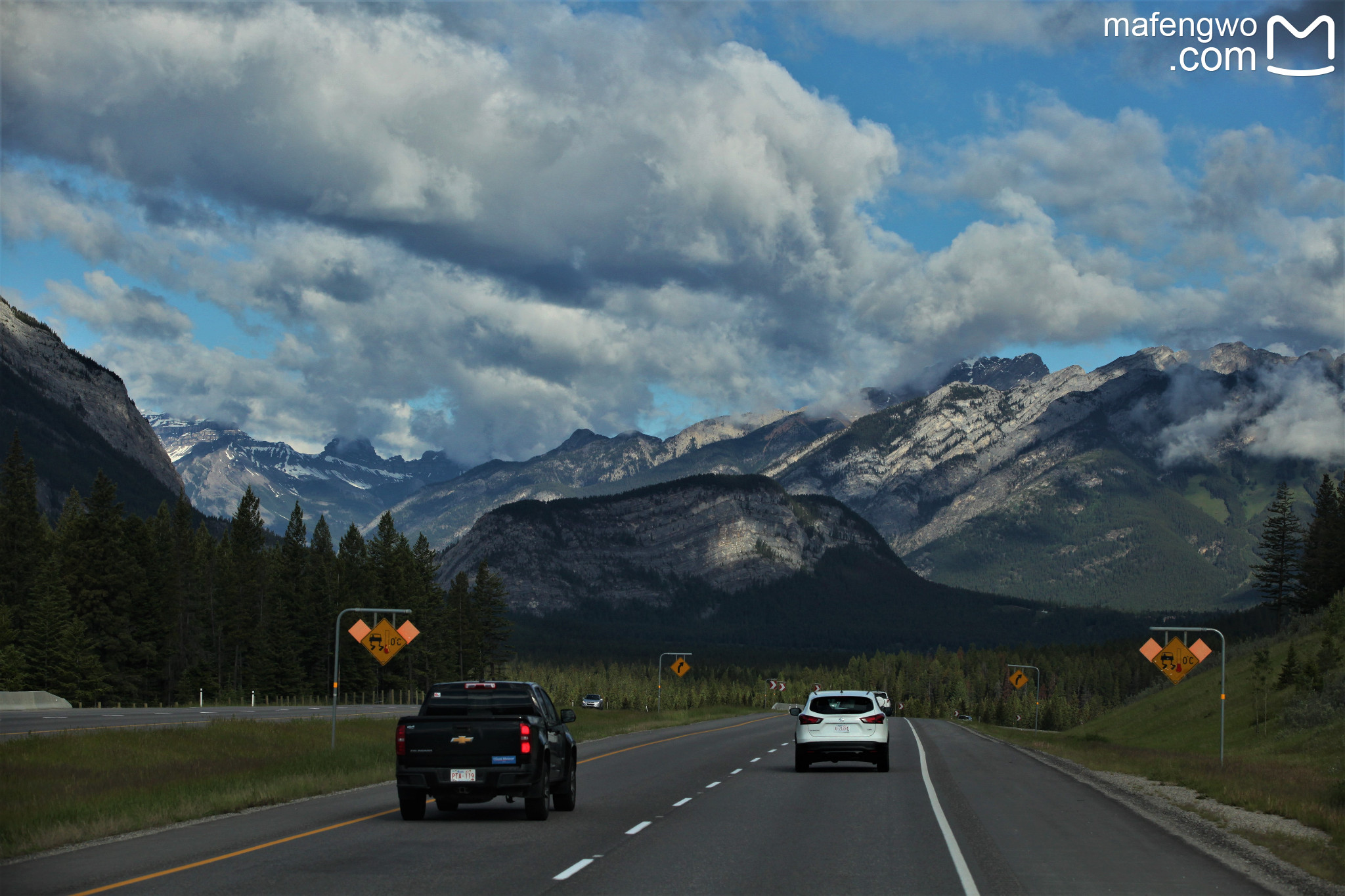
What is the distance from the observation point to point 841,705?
3303cm

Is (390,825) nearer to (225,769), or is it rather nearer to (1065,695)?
(225,769)

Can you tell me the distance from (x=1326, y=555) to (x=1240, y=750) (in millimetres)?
64116

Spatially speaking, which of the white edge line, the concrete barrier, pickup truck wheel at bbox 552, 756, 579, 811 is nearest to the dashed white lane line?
the white edge line

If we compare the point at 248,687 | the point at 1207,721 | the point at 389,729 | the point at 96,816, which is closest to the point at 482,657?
the point at 248,687

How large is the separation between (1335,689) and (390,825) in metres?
56.9

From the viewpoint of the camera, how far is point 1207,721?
7788cm

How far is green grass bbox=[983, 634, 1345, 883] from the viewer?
22.4m

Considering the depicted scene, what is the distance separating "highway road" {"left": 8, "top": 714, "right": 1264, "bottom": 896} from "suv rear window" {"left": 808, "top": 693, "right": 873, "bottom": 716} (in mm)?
4622

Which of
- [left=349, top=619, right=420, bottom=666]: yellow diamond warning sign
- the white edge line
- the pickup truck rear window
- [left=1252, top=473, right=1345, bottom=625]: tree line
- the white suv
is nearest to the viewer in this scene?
the white edge line

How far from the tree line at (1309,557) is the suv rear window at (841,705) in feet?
297

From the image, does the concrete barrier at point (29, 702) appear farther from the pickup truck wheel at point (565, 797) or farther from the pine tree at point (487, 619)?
the pine tree at point (487, 619)

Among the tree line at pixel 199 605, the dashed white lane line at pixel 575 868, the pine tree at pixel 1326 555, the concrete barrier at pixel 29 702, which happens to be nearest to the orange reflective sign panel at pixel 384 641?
the concrete barrier at pixel 29 702

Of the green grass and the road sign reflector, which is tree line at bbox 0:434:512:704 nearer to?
the road sign reflector

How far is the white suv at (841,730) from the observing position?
1280 inches
